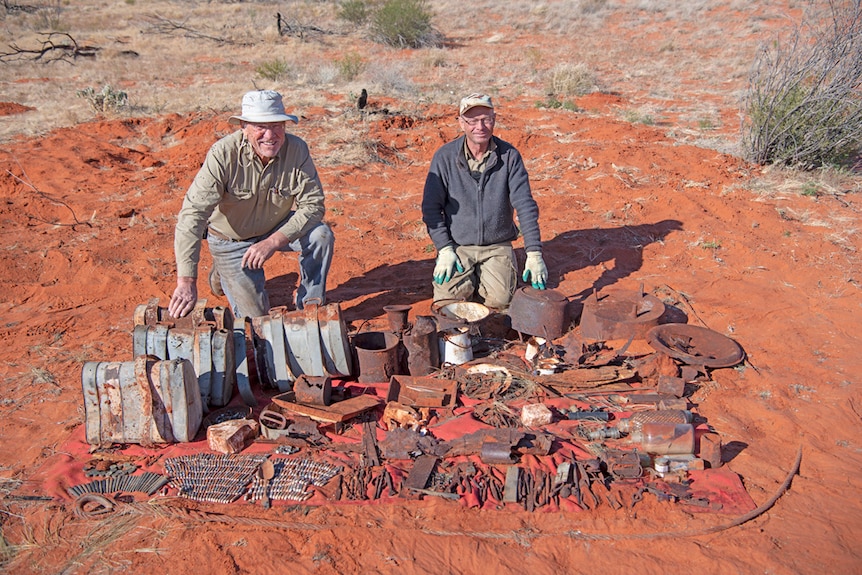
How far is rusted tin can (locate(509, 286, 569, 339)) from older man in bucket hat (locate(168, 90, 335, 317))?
1451 millimetres

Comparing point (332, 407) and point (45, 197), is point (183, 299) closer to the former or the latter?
point (332, 407)

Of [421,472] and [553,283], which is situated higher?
[553,283]

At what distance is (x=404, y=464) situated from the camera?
3354mm

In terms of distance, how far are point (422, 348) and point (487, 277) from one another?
→ 3.93ft

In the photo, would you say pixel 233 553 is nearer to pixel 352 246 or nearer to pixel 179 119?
pixel 352 246

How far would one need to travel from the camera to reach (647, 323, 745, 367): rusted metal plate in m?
4.08

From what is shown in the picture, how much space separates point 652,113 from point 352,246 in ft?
25.0

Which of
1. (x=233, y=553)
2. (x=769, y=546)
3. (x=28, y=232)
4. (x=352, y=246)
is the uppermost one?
(x=28, y=232)

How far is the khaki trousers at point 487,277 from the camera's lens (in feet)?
16.3

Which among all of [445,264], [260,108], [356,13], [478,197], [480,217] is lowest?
[445,264]

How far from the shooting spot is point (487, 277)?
5031 mm

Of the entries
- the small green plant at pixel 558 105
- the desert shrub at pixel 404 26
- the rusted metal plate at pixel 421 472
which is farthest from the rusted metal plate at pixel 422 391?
the desert shrub at pixel 404 26

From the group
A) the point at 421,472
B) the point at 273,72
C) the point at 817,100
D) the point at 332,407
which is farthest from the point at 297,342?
the point at 273,72

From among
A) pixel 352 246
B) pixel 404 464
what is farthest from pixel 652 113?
pixel 404 464
